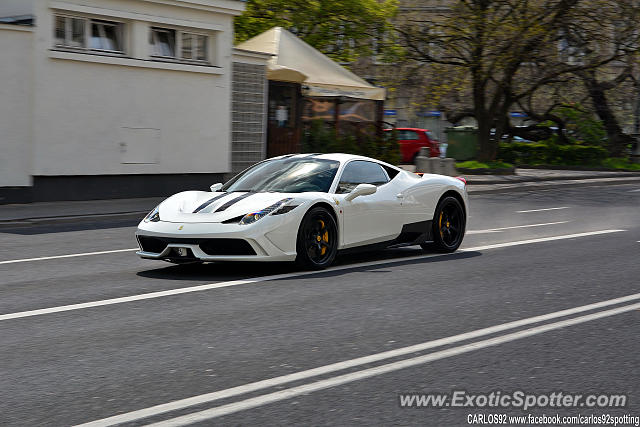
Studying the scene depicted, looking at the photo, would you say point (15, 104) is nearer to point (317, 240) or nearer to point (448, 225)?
point (448, 225)

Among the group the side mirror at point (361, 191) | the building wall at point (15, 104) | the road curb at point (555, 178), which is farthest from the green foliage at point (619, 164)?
the side mirror at point (361, 191)

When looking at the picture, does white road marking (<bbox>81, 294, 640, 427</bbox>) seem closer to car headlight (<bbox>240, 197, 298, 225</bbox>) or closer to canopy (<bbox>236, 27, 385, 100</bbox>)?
car headlight (<bbox>240, 197, 298, 225</bbox>)

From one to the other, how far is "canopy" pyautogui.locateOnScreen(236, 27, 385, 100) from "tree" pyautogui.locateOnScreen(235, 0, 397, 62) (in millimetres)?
7898

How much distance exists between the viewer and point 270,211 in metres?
9.11

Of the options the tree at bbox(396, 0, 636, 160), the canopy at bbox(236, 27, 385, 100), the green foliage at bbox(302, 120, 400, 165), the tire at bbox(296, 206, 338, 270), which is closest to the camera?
the tire at bbox(296, 206, 338, 270)

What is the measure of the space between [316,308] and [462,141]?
113 feet

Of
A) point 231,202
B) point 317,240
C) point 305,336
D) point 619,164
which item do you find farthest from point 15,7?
point 619,164

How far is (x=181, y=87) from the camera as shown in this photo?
20516 millimetres

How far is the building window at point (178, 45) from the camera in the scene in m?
20.3

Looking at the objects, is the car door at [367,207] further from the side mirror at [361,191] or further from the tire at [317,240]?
the tire at [317,240]

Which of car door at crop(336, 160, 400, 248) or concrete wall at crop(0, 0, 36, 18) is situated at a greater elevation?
concrete wall at crop(0, 0, 36, 18)

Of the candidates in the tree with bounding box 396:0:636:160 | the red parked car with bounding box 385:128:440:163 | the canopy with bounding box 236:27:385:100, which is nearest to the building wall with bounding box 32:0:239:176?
the canopy with bounding box 236:27:385:100

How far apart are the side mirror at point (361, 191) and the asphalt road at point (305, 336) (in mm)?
759

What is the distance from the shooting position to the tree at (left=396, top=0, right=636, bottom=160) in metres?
30.3
